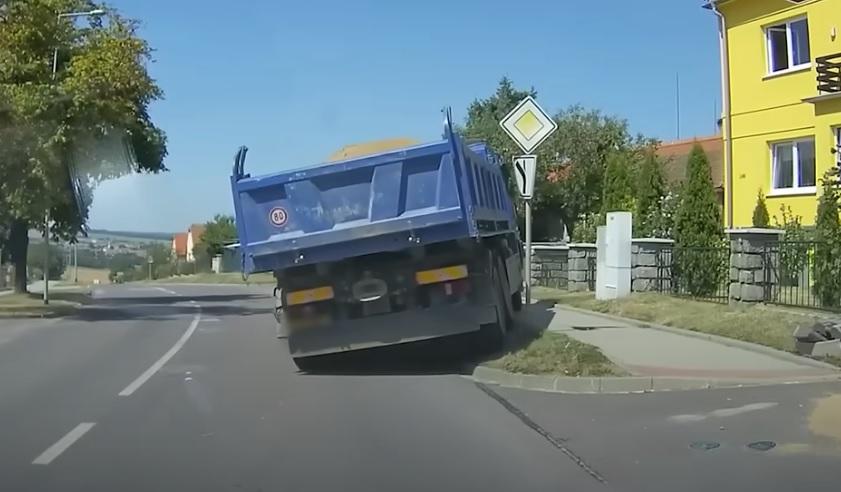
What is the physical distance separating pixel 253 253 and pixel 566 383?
4.05 metres

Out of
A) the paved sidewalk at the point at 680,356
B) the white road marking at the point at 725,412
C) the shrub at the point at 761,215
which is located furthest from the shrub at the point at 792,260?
the shrub at the point at 761,215

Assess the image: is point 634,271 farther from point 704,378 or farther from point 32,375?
point 32,375

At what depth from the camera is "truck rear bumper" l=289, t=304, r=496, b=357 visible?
12898 mm

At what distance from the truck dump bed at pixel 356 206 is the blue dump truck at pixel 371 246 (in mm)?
12

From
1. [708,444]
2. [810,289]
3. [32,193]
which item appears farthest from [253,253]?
[32,193]

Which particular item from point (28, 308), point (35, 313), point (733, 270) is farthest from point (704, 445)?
point (28, 308)

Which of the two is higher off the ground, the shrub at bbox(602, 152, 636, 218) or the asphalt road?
the shrub at bbox(602, 152, 636, 218)

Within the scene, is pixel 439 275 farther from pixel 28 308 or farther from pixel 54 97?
pixel 28 308

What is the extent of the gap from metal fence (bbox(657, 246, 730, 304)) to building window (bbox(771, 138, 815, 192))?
269 inches

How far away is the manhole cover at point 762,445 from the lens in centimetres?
819

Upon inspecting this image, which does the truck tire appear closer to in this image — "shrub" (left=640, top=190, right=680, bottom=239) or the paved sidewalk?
the paved sidewalk

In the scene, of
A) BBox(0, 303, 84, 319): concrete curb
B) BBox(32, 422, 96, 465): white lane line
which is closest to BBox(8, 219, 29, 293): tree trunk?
BBox(0, 303, 84, 319): concrete curb

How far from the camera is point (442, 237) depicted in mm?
12547

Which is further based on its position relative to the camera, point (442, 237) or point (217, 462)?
point (442, 237)
